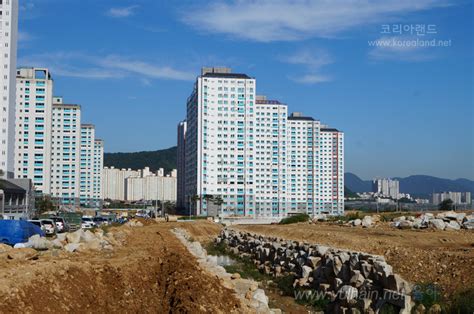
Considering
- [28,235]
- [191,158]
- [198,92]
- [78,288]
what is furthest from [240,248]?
[191,158]

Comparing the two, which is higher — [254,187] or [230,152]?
[230,152]

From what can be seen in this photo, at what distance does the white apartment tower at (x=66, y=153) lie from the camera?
13488 centimetres

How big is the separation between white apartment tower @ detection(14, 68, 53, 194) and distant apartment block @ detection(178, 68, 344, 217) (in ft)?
103

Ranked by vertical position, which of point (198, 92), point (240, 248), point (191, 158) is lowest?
point (240, 248)

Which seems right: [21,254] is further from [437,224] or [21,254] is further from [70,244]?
[437,224]

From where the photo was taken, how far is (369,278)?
41.3 ft

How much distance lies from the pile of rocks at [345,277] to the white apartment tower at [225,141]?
301ft

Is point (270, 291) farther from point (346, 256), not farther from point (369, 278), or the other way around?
point (369, 278)

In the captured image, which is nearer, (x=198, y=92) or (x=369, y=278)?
(x=369, y=278)

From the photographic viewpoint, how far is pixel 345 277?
45.2 ft

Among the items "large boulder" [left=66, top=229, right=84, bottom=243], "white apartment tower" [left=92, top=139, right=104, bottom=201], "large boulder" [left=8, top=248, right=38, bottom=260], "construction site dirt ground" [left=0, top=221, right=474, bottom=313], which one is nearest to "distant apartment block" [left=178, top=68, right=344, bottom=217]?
"white apartment tower" [left=92, top=139, right=104, bottom=201]

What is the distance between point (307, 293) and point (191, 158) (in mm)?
109017

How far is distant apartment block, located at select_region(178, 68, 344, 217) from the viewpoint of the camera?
113375mm

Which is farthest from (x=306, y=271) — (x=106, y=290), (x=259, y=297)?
(x=106, y=290)
